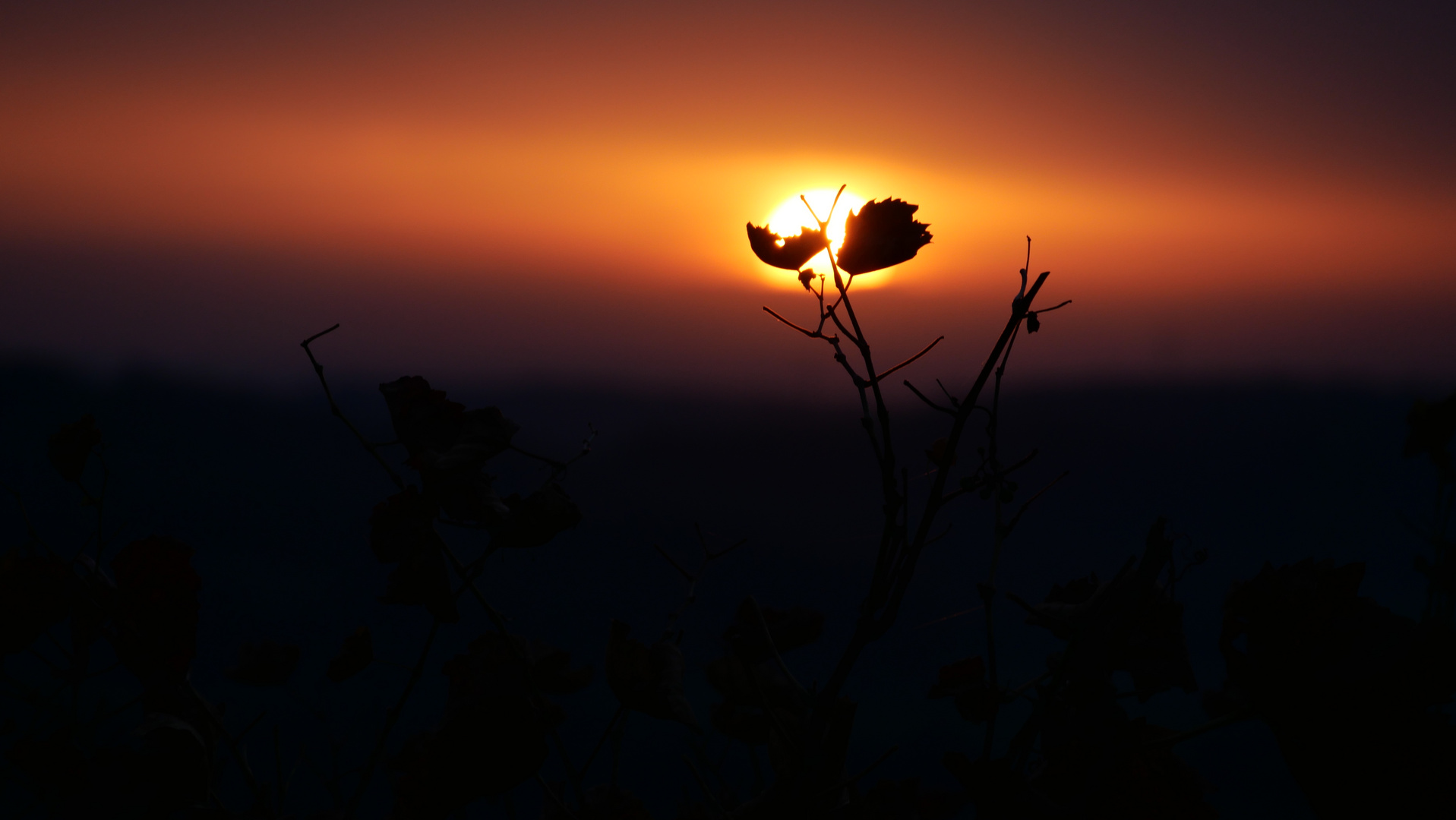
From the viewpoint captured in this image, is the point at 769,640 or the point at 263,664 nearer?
the point at 769,640

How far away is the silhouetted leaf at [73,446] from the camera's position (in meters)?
1.09

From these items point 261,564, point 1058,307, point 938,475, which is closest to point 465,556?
point 938,475

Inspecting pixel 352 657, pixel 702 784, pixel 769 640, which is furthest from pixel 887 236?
pixel 352 657

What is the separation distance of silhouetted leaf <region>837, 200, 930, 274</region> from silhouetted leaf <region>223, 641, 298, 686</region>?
125 centimetres

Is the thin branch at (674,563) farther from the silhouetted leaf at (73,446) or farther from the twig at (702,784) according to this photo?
the silhouetted leaf at (73,446)

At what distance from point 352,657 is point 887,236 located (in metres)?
0.94

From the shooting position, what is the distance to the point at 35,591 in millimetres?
1056

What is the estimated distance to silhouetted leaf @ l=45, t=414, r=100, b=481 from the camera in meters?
1.09

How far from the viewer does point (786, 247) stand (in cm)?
108

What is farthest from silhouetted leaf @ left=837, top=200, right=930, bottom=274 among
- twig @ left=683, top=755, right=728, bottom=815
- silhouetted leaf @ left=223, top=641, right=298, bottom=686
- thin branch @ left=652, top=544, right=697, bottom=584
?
silhouetted leaf @ left=223, top=641, right=298, bottom=686

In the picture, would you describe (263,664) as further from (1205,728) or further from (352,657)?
(1205,728)

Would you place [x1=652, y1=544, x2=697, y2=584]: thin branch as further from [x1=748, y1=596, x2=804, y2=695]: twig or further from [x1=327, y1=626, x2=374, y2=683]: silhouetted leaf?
[x1=327, y1=626, x2=374, y2=683]: silhouetted leaf

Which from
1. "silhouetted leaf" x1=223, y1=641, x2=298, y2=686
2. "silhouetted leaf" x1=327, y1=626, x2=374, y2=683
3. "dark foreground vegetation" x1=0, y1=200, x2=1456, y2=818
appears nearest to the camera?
"dark foreground vegetation" x1=0, y1=200, x2=1456, y2=818

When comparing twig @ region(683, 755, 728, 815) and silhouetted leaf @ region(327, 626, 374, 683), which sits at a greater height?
silhouetted leaf @ region(327, 626, 374, 683)
